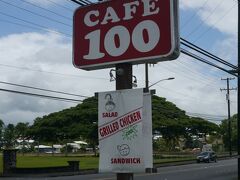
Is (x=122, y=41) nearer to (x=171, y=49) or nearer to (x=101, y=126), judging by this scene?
(x=171, y=49)

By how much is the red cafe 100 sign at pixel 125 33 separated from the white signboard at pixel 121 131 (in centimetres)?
42

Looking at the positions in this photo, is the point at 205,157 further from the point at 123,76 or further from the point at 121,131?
the point at 121,131

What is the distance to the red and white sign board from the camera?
515 centimetres

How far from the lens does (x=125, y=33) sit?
5395 mm

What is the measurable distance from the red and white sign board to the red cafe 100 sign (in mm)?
413

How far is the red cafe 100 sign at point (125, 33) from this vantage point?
5211mm

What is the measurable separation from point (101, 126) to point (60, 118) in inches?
2734

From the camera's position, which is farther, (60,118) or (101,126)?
(60,118)

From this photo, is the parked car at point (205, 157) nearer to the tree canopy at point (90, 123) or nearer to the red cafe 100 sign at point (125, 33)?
the tree canopy at point (90, 123)

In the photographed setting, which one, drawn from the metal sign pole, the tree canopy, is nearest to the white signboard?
the metal sign pole

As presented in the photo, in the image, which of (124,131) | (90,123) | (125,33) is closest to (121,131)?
(124,131)

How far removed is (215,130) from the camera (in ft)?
269

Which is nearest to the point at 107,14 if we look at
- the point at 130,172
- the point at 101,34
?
the point at 101,34

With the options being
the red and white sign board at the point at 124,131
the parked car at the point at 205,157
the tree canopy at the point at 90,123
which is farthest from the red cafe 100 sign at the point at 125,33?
the tree canopy at the point at 90,123
